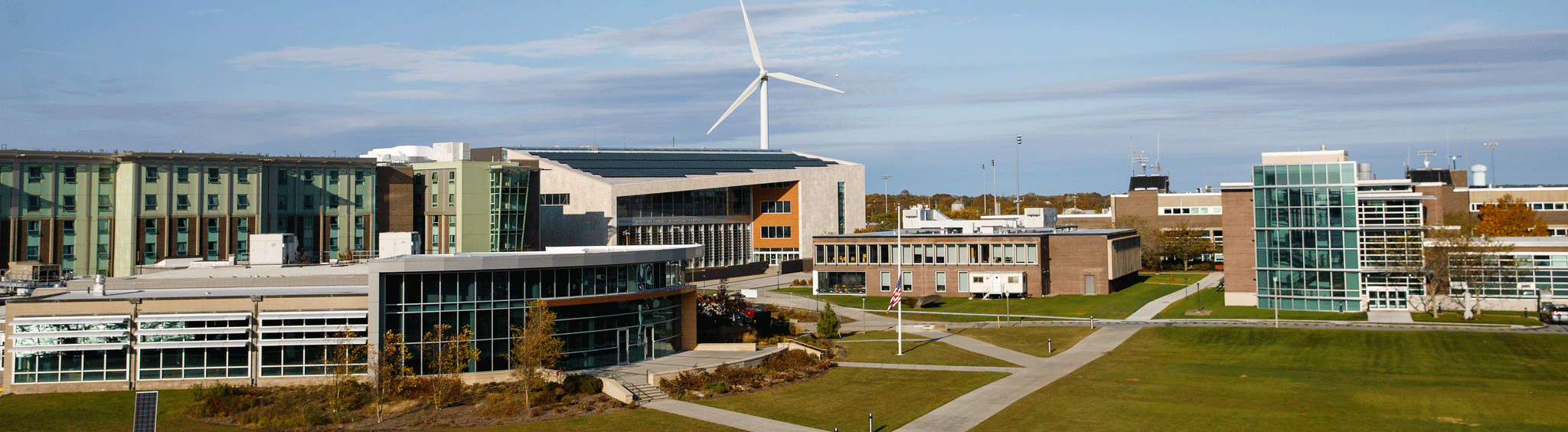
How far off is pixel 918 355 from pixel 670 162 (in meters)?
71.5

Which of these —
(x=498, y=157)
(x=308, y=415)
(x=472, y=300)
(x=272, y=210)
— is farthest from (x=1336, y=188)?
(x=498, y=157)

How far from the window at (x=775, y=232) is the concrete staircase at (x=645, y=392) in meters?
78.4

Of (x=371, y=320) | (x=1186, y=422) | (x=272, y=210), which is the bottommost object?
(x=1186, y=422)

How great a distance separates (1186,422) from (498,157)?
327 ft

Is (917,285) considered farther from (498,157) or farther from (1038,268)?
(498,157)

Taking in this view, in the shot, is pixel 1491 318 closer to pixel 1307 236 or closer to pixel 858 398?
pixel 1307 236

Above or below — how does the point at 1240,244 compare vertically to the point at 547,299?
above

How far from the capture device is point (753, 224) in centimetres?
12400

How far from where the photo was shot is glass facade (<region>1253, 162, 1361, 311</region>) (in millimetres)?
69875

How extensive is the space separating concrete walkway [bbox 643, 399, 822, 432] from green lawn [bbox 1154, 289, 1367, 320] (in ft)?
137

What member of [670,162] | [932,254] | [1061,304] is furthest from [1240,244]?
[670,162]

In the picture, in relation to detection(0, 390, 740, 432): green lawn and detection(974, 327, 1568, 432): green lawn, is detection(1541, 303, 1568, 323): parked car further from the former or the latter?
detection(0, 390, 740, 432): green lawn

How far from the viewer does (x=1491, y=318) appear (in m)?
64.8

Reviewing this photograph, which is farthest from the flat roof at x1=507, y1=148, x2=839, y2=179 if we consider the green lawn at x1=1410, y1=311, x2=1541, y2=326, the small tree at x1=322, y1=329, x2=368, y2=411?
the green lawn at x1=1410, y1=311, x2=1541, y2=326
